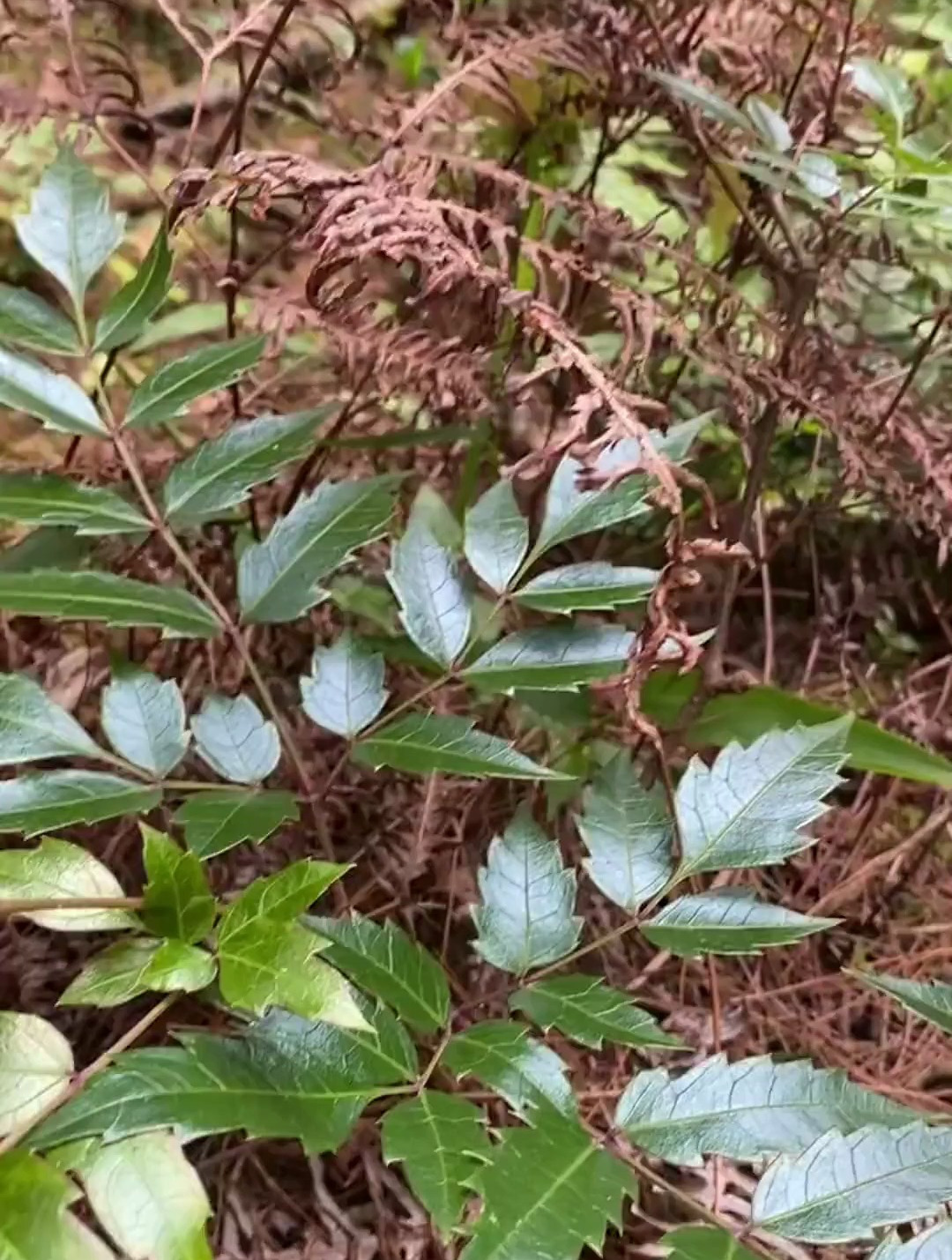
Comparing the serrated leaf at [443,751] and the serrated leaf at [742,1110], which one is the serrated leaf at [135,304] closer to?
the serrated leaf at [443,751]

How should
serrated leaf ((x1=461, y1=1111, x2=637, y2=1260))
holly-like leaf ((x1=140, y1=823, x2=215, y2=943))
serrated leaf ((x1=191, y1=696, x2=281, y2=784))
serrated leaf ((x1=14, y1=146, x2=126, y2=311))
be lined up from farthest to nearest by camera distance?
serrated leaf ((x1=14, y1=146, x2=126, y2=311)), serrated leaf ((x1=191, y1=696, x2=281, y2=784)), holly-like leaf ((x1=140, y1=823, x2=215, y2=943)), serrated leaf ((x1=461, y1=1111, x2=637, y2=1260))

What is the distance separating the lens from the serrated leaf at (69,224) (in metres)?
0.83

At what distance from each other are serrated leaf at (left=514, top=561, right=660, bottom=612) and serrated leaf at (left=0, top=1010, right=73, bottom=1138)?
37 cm

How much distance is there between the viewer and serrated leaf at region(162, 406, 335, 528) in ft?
2.63

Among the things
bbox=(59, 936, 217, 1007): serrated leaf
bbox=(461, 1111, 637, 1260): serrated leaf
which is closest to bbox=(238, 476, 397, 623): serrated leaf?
bbox=(59, 936, 217, 1007): serrated leaf

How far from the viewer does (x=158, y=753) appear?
2.32ft

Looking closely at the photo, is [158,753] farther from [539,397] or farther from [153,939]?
[539,397]

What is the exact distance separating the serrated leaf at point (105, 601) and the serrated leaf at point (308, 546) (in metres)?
0.04

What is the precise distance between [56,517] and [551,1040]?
0.48 meters

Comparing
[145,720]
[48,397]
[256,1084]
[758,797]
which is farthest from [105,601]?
[758,797]

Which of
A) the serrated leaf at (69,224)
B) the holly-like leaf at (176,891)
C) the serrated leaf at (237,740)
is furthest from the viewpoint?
the serrated leaf at (69,224)

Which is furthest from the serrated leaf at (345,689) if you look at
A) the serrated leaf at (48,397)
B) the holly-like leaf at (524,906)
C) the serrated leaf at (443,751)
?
the serrated leaf at (48,397)

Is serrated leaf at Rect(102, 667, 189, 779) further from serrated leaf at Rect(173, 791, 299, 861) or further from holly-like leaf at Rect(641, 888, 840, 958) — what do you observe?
holly-like leaf at Rect(641, 888, 840, 958)

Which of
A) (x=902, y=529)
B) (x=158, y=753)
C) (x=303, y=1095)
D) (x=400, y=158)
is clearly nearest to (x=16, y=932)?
(x=158, y=753)
